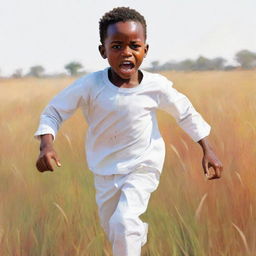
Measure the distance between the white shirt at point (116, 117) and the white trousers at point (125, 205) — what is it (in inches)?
1.6

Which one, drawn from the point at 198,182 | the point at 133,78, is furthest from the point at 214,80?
the point at 133,78

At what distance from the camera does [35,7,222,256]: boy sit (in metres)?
2.81

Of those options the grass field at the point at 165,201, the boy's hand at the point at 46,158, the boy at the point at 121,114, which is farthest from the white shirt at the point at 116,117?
the grass field at the point at 165,201

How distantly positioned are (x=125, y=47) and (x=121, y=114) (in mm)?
266

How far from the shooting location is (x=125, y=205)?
273 cm

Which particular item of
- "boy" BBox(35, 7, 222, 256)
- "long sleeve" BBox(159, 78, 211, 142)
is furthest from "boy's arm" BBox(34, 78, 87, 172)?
"long sleeve" BBox(159, 78, 211, 142)

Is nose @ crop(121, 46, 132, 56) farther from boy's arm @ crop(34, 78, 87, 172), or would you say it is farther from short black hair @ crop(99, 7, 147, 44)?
boy's arm @ crop(34, 78, 87, 172)

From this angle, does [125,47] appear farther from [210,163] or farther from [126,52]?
[210,163]

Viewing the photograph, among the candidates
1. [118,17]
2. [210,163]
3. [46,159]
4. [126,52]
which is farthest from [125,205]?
[118,17]

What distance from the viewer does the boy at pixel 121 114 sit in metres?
2.81

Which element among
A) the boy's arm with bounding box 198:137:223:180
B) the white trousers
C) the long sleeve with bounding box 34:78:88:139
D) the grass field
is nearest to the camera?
the white trousers

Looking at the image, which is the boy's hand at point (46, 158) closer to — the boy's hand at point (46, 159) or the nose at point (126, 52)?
the boy's hand at point (46, 159)

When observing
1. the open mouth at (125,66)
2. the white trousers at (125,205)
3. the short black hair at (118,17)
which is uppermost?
the short black hair at (118,17)

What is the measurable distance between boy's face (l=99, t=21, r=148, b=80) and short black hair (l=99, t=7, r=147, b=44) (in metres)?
0.03
